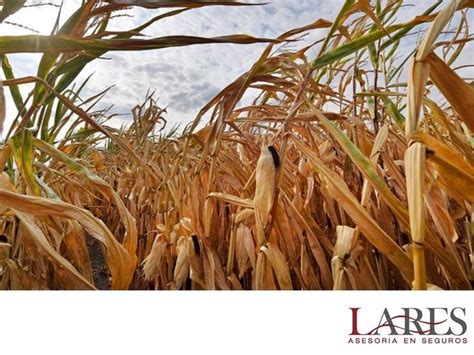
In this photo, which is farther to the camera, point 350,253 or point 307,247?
point 307,247

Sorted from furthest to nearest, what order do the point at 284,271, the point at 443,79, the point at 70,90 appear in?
the point at 70,90 < the point at 284,271 < the point at 443,79

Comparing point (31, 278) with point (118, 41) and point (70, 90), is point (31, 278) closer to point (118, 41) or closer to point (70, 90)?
point (70, 90)

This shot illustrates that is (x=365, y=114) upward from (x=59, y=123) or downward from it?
upward

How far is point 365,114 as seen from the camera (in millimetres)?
1182

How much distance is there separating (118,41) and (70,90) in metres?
0.67

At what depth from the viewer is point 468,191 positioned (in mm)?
409

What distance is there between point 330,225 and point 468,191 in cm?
40
